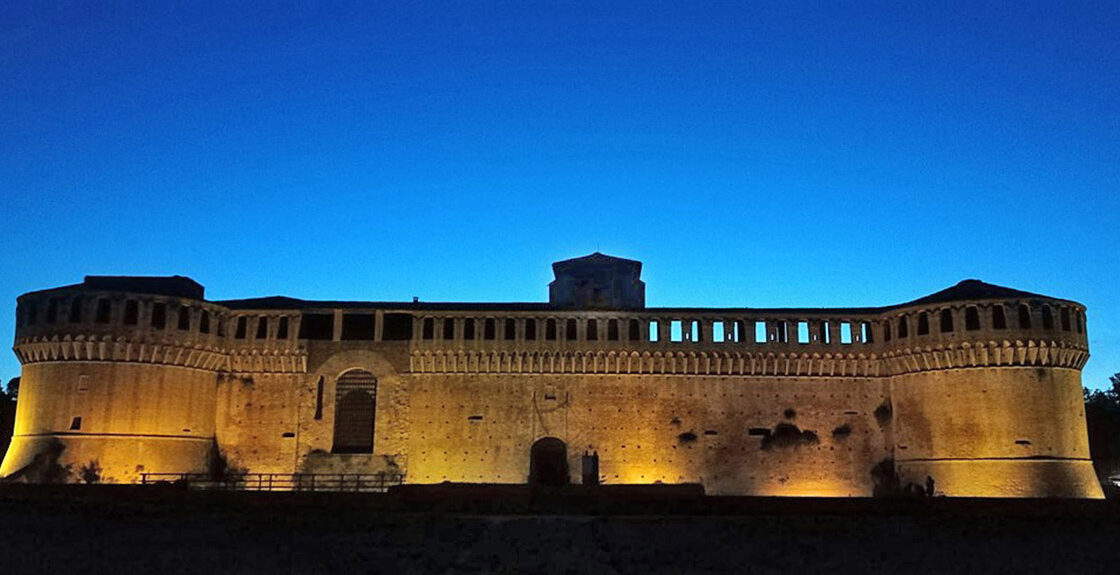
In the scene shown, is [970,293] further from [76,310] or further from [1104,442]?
[76,310]

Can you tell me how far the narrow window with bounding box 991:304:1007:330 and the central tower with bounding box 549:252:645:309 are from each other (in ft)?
43.4

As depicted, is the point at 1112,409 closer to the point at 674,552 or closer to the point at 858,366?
the point at 858,366


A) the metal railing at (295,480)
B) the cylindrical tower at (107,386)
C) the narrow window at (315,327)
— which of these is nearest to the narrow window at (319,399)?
the narrow window at (315,327)

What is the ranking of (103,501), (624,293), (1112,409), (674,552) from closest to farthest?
1. (674,552)
2. (103,501)
3. (624,293)
4. (1112,409)

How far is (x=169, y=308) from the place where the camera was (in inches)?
1348

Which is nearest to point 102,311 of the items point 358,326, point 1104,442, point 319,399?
point 319,399

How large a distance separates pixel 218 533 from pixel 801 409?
21111mm

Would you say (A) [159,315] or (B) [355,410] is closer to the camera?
(A) [159,315]

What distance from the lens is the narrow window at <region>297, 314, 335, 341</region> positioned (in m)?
36.3

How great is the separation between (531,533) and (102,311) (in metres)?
18.9

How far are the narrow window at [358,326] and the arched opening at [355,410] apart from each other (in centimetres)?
152

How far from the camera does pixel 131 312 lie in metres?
33.8

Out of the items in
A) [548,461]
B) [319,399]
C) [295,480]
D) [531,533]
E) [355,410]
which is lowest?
[531,533]

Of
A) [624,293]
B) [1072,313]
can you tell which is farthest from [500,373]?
[1072,313]
